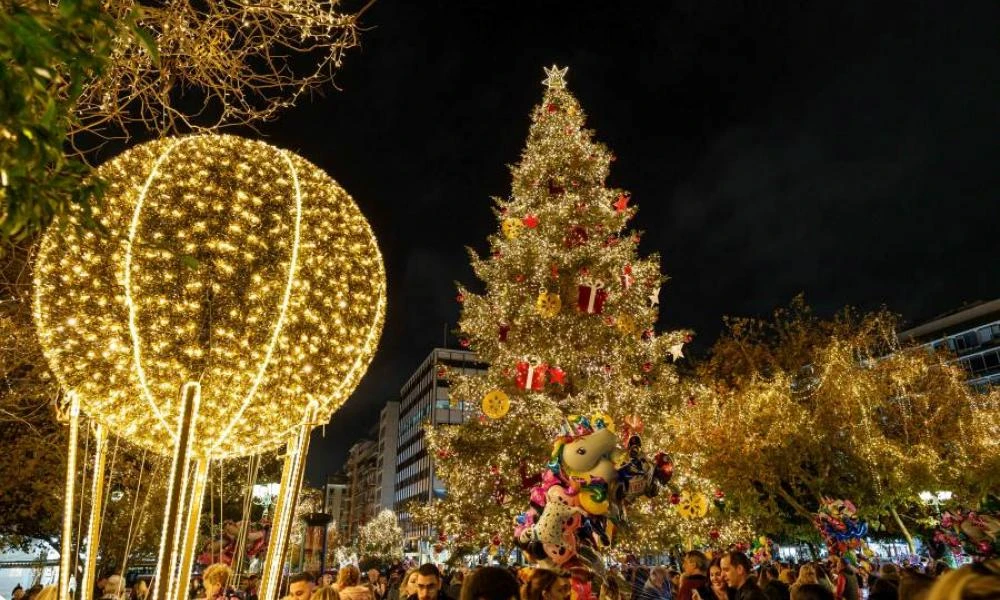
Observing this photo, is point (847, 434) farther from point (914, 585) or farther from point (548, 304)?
point (914, 585)

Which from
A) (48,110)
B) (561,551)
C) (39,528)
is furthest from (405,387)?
(48,110)

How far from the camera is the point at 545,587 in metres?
3.57

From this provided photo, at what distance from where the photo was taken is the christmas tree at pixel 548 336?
13.7m

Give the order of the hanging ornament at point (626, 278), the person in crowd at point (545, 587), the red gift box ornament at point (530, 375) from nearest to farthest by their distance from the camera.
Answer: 1. the person in crowd at point (545, 587)
2. the red gift box ornament at point (530, 375)
3. the hanging ornament at point (626, 278)

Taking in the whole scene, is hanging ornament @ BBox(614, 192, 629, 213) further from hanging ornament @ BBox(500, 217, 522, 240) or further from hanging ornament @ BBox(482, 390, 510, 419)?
hanging ornament @ BBox(482, 390, 510, 419)

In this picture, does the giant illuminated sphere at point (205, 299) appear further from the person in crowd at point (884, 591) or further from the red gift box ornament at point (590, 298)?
the red gift box ornament at point (590, 298)

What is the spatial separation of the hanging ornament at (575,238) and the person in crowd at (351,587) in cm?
1095

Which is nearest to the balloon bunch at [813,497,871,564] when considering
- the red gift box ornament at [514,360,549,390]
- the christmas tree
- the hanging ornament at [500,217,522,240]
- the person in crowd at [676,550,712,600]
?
the christmas tree

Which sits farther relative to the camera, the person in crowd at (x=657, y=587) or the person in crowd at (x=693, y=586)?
the person in crowd at (x=657, y=587)

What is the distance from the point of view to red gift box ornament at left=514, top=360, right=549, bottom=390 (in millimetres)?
13234

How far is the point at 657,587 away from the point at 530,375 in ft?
A: 23.8

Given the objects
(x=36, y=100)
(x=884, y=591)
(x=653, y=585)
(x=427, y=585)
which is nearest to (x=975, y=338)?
(x=653, y=585)

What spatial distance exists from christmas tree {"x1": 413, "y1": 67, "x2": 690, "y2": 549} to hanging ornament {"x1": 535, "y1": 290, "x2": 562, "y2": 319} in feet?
0.12

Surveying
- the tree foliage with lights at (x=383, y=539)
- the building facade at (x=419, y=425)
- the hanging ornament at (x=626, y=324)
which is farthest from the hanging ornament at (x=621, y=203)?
the building facade at (x=419, y=425)
